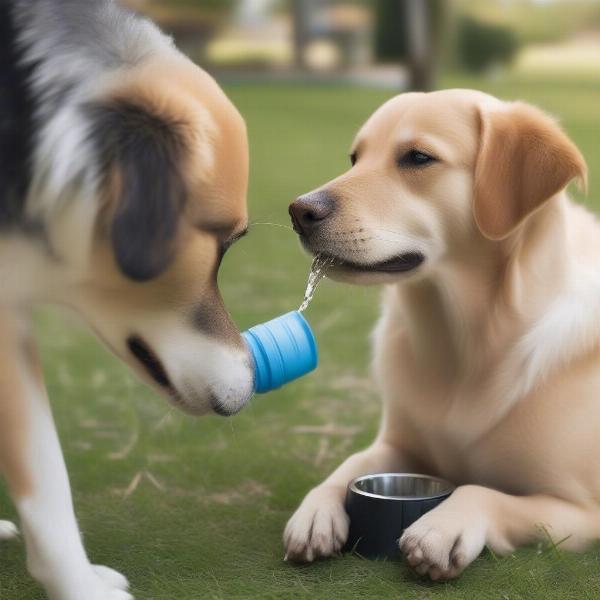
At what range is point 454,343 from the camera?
2738 mm

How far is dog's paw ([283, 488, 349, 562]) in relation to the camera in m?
2.45

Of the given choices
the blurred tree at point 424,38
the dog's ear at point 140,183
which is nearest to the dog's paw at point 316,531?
the dog's ear at point 140,183

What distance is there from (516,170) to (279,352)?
717 mm

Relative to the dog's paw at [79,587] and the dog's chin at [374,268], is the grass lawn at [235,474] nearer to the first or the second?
the dog's paw at [79,587]

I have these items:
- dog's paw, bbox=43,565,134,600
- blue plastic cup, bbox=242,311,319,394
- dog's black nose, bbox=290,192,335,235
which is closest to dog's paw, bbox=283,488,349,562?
blue plastic cup, bbox=242,311,319,394

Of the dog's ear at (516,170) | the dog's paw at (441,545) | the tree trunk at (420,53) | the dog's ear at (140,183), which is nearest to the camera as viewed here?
the dog's ear at (140,183)

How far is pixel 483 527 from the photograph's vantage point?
2402 millimetres

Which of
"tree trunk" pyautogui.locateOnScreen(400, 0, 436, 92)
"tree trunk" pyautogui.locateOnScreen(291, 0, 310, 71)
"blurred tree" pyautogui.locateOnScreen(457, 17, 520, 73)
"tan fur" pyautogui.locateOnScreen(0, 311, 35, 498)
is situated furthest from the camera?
"blurred tree" pyautogui.locateOnScreen(457, 17, 520, 73)

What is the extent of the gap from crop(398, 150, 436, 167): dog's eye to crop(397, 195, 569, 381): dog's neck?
22 centimetres

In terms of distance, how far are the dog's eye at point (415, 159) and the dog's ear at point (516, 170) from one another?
0.12 metres

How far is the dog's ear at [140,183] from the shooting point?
190 centimetres

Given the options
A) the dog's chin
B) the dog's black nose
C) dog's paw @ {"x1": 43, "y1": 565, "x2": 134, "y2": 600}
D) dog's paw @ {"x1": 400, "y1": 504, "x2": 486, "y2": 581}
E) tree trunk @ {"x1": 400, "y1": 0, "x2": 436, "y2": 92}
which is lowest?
tree trunk @ {"x1": 400, "y1": 0, "x2": 436, "y2": 92}

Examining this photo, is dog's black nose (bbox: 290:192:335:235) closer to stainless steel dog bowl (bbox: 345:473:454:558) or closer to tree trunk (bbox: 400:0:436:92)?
stainless steel dog bowl (bbox: 345:473:454:558)

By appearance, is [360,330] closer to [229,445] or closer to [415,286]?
[229,445]
